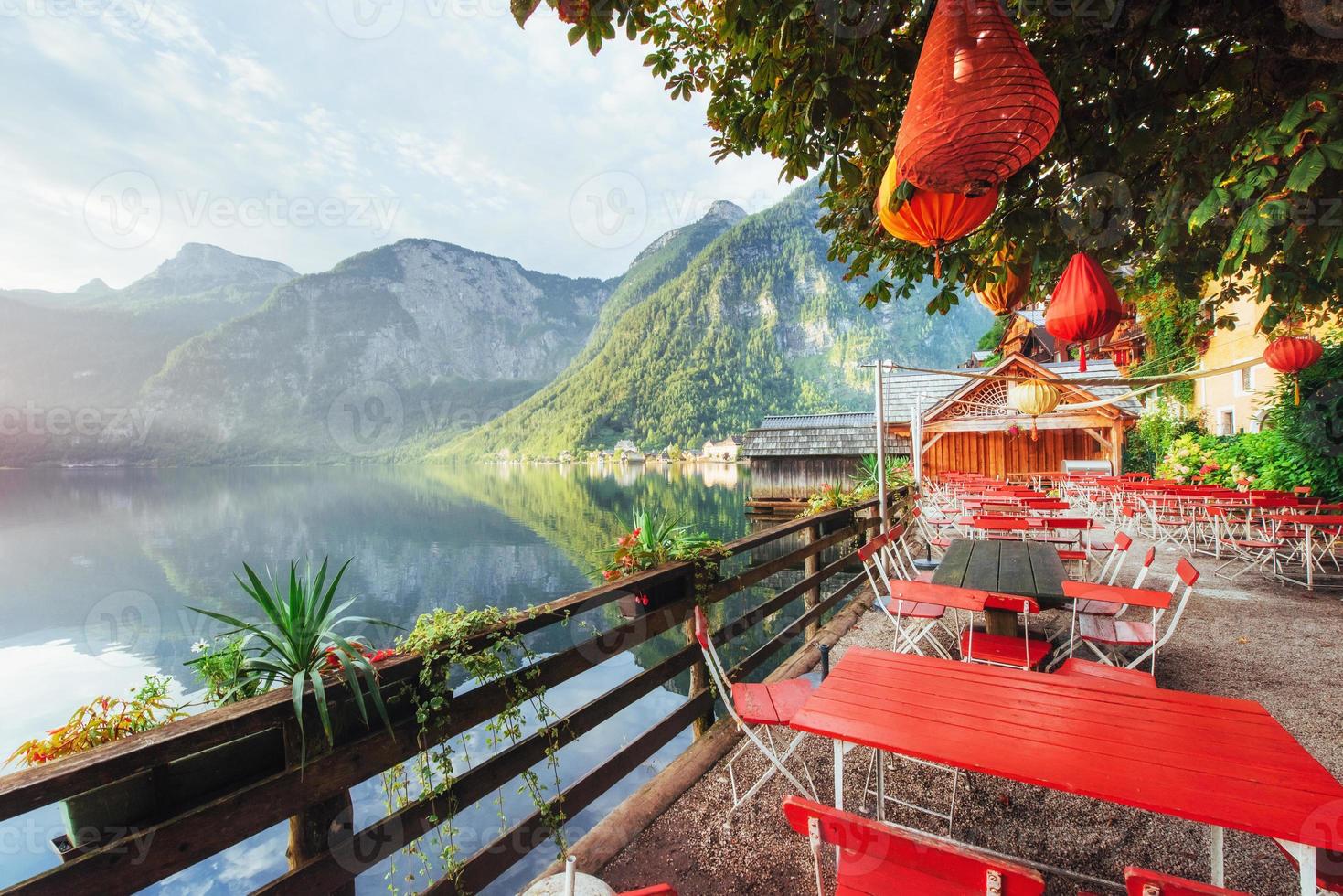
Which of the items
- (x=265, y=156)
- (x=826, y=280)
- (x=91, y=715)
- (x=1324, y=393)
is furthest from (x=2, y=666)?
(x=826, y=280)

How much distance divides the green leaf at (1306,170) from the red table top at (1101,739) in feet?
5.35

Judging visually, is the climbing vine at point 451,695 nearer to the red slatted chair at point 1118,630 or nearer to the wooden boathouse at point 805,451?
the red slatted chair at point 1118,630

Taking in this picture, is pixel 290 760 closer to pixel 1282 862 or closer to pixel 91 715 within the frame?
pixel 91 715

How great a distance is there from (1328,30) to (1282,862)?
2.88m

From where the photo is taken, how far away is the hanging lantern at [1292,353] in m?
6.65

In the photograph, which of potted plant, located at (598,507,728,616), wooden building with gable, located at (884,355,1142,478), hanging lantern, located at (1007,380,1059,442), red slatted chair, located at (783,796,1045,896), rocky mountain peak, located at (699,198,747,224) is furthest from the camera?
rocky mountain peak, located at (699,198,747,224)

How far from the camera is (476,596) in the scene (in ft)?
61.4

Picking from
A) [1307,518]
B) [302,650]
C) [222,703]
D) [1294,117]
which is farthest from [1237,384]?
[222,703]

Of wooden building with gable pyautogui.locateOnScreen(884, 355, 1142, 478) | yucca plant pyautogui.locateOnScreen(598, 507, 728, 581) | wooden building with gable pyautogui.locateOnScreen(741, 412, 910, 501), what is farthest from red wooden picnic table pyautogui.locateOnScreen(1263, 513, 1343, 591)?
wooden building with gable pyautogui.locateOnScreen(741, 412, 910, 501)

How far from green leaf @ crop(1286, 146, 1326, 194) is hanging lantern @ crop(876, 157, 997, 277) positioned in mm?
856


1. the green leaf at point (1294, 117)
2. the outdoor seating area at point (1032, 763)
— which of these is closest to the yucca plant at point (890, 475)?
the outdoor seating area at point (1032, 763)

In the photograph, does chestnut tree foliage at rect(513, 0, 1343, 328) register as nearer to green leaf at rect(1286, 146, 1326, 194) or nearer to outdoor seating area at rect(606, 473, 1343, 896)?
green leaf at rect(1286, 146, 1326, 194)

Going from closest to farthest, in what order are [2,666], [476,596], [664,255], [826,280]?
[2,666]
[476,596]
[826,280]
[664,255]

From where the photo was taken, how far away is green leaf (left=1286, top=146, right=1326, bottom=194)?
1.69 metres
